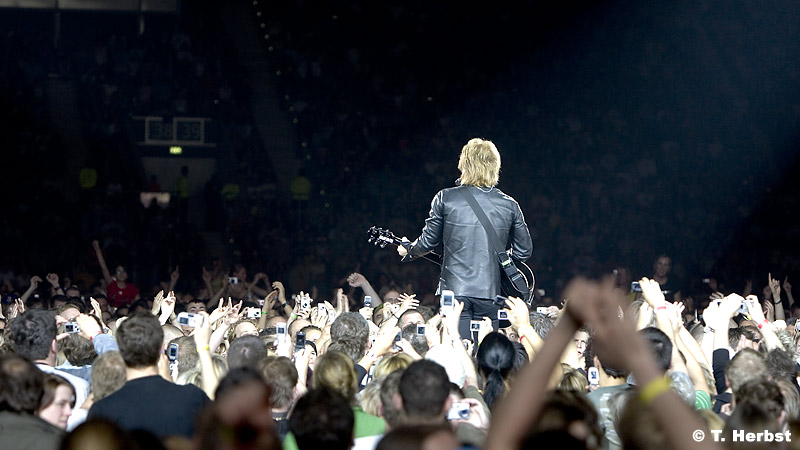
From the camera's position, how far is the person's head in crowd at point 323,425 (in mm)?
2824

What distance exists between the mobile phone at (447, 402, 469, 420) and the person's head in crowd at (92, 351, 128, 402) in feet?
4.64

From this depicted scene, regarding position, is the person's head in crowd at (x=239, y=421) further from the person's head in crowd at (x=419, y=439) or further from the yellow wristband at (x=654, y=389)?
the yellow wristband at (x=654, y=389)

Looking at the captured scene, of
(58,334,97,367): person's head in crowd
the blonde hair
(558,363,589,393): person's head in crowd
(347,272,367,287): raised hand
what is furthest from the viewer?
(347,272,367,287): raised hand

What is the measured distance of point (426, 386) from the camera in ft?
A: 10.7

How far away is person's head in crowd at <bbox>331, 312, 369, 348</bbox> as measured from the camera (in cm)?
550

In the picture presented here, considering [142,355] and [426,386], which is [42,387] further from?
[426,386]

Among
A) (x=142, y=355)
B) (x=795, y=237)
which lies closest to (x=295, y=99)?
(x=795, y=237)

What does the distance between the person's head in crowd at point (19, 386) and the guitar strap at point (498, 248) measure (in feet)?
12.7

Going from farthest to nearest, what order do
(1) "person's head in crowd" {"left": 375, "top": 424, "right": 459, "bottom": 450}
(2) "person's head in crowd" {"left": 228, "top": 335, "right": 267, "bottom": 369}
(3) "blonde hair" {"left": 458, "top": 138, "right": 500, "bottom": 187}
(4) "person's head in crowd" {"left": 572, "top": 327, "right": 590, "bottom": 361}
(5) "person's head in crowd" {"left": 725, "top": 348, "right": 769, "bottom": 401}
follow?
(3) "blonde hair" {"left": 458, "top": 138, "right": 500, "bottom": 187}
(4) "person's head in crowd" {"left": 572, "top": 327, "right": 590, "bottom": 361}
(2) "person's head in crowd" {"left": 228, "top": 335, "right": 267, "bottom": 369}
(5) "person's head in crowd" {"left": 725, "top": 348, "right": 769, "bottom": 401}
(1) "person's head in crowd" {"left": 375, "top": 424, "right": 459, "bottom": 450}

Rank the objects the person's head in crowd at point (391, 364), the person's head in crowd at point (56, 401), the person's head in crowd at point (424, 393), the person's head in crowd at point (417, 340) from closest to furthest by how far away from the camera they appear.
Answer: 1. the person's head in crowd at point (424, 393)
2. the person's head in crowd at point (56, 401)
3. the person's head in crowd at point (391, 364)
4. the person's head in crowd at point (417, 340)

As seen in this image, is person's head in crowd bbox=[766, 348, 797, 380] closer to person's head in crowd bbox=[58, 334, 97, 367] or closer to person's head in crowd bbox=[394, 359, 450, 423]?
person's head in crowd bbox=[394, 359, 450, 423]

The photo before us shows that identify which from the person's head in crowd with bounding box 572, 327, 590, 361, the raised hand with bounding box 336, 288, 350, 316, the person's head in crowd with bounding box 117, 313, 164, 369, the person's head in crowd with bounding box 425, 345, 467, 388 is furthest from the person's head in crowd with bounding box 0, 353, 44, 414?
the raised hand with bounding box 336, 288, 350, 316

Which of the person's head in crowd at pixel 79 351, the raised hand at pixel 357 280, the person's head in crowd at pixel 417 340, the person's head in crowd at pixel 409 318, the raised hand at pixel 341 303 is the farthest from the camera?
the raised hand at pixel 357 280

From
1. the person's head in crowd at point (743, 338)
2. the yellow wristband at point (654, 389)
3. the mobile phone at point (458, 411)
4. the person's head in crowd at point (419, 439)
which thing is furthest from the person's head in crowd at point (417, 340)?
the yellow wristband at point (654, 389)
